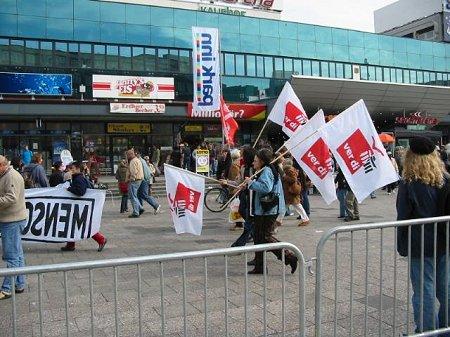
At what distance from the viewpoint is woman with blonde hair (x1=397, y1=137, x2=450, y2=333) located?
4.04 m

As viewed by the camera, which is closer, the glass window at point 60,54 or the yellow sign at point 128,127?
the glass window at point 60,54

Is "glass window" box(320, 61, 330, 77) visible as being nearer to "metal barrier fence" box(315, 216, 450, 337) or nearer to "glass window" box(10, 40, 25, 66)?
"glass window" box(10, 40, 25, 66)

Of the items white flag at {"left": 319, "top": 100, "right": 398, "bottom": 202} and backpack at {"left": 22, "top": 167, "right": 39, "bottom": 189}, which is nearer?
white flag at {"left": 319, "top": 100, "right": 398, "bottom": 202}

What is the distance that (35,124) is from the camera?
25.8m

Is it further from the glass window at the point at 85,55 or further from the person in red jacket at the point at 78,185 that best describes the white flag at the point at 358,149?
the glass window at the point at 85,55

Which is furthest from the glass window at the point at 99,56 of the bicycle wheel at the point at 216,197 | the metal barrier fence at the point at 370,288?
the metal barrier fence at the point at 370,288

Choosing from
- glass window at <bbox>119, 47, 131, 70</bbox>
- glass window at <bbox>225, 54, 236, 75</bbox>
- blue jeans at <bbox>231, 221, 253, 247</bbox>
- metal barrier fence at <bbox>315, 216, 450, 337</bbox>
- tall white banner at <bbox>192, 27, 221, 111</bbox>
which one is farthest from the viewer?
glass window at <bbox>225, 54, 236, 75</bbox>

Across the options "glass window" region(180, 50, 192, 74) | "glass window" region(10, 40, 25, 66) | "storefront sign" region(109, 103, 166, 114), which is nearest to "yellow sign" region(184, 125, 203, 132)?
"storefront sign" region(109, 103, 166, 114)

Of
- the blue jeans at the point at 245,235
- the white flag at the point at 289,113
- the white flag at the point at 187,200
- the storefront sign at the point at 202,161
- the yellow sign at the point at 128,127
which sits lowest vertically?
the blue jeans at the point at 245,235

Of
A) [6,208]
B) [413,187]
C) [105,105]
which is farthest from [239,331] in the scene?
[105,105]

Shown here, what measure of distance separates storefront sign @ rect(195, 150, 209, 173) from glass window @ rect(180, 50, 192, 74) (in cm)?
898

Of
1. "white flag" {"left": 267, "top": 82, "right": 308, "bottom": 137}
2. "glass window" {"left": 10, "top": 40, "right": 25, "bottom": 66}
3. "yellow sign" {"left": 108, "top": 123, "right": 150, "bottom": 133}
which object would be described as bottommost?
"white flag" {"left": 267, "top": 82, "right": 308, "bottom": 137}

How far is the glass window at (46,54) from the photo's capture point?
87.5ft

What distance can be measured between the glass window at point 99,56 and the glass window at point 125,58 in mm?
974
